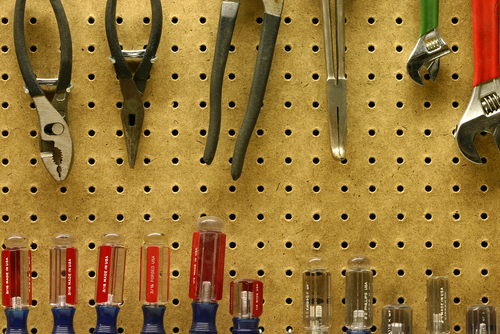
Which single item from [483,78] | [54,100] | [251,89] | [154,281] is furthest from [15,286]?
[483,78]

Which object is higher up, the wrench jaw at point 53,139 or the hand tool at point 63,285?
the wrench jaw at point 53,139

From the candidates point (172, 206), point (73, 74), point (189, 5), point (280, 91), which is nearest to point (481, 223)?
point (280, 91)

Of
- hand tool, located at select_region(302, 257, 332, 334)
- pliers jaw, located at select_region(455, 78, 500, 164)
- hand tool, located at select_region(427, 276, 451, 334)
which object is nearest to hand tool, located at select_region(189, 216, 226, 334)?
hand tool, located at select_region(302, 257, 332, 334)

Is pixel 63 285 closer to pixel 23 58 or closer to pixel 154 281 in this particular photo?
pixel 154 281

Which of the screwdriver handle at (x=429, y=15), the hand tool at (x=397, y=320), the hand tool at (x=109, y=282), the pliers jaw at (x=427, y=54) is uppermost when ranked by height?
the screwdriver handle at (x=429, y=15)

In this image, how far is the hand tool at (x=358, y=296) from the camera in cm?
105

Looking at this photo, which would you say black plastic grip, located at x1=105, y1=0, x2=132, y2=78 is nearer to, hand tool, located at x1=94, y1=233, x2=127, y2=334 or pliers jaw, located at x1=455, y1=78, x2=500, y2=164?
hand tool, located at x1=94, y1=233, x2=127, y2=334

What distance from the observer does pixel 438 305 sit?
107 centimetres

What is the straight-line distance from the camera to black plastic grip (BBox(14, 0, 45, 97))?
1.10 m

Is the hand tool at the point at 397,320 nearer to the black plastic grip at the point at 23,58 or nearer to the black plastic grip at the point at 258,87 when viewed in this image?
the black plastic grip at the point at 258,87

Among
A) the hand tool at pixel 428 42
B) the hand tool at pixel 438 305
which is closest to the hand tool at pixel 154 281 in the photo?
the hand tool at pixel 438 305

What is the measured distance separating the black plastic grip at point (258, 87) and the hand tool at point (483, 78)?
388 mm

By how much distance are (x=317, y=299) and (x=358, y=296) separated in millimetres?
75

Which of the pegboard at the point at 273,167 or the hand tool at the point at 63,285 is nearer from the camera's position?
the hand tool at the point at 63,285
